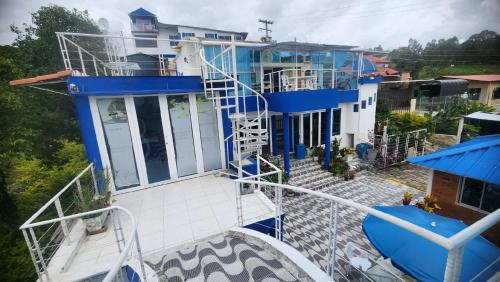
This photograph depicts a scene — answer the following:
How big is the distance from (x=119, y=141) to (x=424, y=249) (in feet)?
19.3

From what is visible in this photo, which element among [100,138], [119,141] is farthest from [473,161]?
[100,138]

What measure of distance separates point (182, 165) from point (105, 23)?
15.0 m

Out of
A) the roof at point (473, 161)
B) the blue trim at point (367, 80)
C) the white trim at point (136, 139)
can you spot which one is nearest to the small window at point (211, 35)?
the blue trim at point (367, 80)

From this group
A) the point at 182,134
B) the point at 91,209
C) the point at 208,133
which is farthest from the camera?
the point at 208,133

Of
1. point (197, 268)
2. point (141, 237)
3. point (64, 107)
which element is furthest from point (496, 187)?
point (64, 107)

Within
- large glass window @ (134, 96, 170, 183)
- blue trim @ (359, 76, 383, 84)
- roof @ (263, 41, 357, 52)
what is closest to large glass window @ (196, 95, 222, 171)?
large glass window @ (134, 96, 170, 183)

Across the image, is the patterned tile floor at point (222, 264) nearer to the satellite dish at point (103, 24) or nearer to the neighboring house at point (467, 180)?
the neighboring house at point (467, 180)

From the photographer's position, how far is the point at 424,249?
277 cm

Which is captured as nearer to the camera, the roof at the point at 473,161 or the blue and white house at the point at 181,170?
the blue and white house at the point at 181,170

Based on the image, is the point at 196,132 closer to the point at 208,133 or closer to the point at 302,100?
the point at 208,133

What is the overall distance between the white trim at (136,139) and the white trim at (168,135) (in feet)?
1.86

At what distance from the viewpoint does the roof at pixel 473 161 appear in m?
3.80

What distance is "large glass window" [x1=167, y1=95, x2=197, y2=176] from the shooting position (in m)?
5.23

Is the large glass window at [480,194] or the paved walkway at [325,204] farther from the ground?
the large glass window at [480,194]
